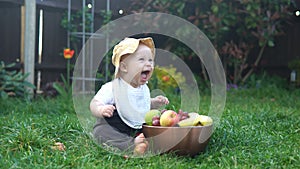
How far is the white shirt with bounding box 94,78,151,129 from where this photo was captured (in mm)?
2283

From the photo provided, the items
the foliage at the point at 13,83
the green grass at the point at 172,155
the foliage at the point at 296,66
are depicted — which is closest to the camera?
the green grass at the point at 172,155

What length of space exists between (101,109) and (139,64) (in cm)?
30

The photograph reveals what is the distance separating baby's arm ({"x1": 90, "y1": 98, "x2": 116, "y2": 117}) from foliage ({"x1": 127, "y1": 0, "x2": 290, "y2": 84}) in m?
3.77

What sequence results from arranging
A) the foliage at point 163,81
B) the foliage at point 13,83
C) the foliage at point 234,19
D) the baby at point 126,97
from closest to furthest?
the baby at point 126,97, the foliage at point 13,83, the foliage at point 163,81, the foliage at point 234,19

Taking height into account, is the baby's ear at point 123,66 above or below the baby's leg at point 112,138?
above

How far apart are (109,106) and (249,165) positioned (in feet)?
2.32

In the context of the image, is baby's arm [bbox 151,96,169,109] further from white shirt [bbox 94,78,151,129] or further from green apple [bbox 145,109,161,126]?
green apple [bbox 145,109,161,126]

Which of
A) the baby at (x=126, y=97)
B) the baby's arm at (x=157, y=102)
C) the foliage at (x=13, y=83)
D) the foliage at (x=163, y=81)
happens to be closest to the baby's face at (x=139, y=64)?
the baby at (x=126, y=97)

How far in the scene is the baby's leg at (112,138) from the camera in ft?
7.09

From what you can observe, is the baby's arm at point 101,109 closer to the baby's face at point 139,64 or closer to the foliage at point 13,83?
the baby's face at point 139,64

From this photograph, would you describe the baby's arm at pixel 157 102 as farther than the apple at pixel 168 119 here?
Yes

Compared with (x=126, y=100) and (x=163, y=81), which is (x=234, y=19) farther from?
(x=126, y=100)

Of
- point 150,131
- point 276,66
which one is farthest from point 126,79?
point 276,66

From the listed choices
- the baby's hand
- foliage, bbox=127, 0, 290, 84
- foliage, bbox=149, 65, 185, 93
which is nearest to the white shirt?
the baby's hand
